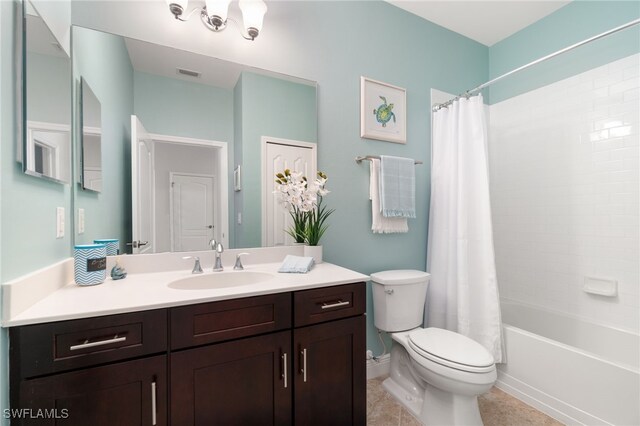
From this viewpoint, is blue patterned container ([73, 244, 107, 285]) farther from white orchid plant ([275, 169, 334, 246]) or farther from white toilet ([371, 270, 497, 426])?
white toilet ([371, 270, 497, 426])

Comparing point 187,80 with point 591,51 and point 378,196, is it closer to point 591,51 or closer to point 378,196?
point 378,196

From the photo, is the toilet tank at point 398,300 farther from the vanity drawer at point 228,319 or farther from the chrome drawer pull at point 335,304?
the vanity drawer at point 228,319

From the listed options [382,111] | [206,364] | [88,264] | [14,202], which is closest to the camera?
[14,202]

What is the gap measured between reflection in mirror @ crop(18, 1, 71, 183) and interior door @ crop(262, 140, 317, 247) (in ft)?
2.91

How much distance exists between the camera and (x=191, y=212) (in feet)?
4.94

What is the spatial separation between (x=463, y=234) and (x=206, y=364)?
170 cm

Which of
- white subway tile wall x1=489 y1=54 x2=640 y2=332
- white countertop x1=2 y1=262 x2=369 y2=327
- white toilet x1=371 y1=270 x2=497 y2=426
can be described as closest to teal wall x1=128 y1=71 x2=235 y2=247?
white countertop x1=2 y1=262 x2=369 y2=327

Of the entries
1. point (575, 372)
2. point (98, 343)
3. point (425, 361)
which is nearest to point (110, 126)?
point (98, 343)

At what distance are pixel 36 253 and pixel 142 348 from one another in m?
0.48

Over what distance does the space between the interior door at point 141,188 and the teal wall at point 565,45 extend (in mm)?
2873

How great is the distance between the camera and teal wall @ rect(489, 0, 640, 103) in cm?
185

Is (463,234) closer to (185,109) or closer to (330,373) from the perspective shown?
(330,373)

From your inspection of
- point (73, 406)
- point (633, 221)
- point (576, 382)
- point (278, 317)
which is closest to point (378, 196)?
point (278, 317)

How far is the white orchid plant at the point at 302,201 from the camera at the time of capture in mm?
1643
